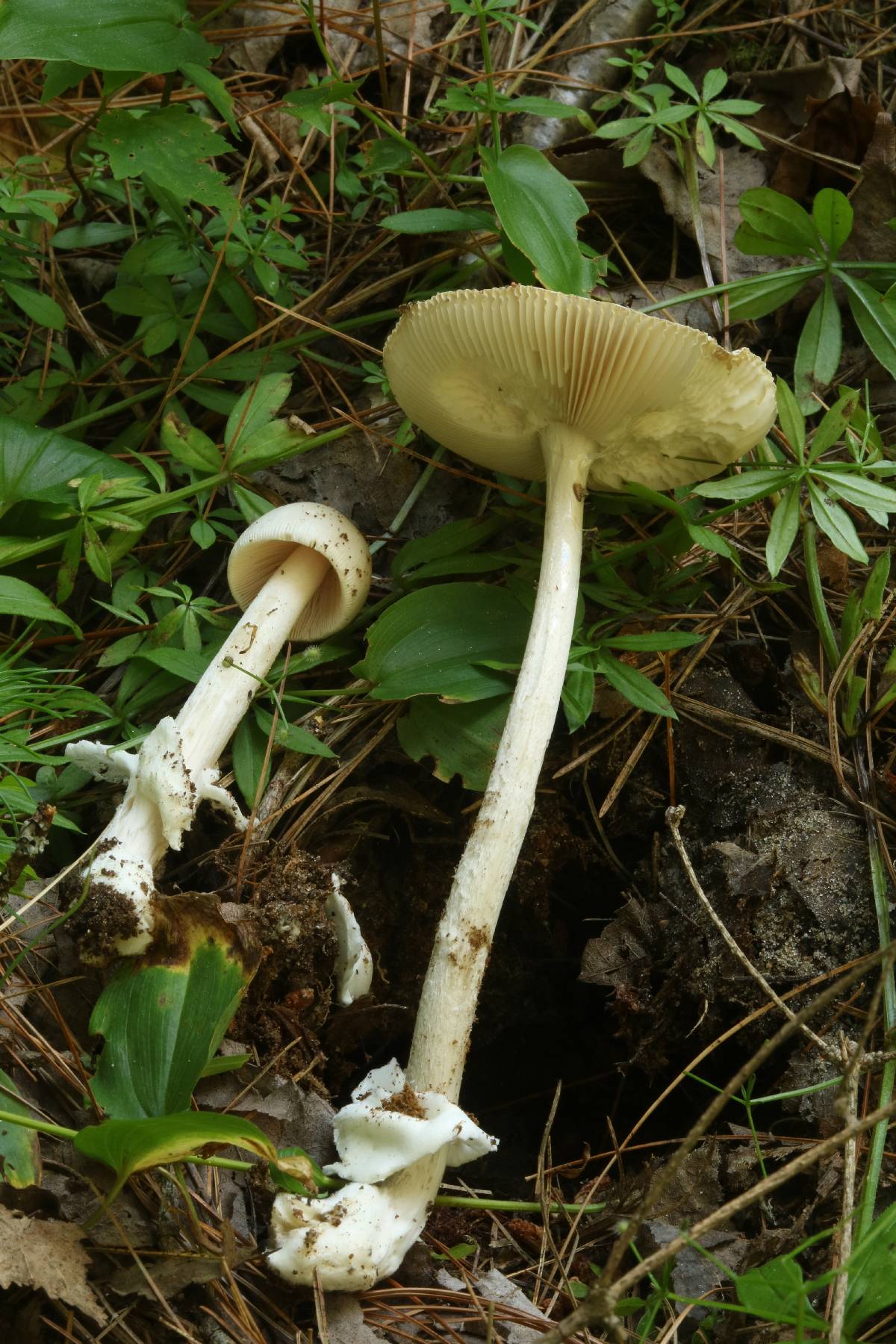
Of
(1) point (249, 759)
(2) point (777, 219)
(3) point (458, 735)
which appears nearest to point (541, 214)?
(2) point (777, 219)

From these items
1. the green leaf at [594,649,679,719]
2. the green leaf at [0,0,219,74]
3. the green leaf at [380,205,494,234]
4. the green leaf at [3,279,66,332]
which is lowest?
the green leaf at [594,649,679,719]

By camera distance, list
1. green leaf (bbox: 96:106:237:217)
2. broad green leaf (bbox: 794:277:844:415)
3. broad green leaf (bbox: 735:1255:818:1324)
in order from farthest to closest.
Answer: broad green leaf (bbox: 794:277:844:415)
green leaf (bbox: 96:106:237:217)
broad green leaf (bbox: 735:1255:818:1324)

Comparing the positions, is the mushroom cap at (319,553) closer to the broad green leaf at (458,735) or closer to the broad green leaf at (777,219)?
the broad green leaf at (458,735)

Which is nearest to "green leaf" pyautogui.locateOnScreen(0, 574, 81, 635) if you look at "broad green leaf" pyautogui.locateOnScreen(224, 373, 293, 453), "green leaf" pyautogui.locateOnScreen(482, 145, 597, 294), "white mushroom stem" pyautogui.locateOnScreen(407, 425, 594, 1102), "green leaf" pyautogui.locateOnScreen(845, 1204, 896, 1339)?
"broad green leaf" pyautogui.locateOnScreen(224, 373, 293, 453)

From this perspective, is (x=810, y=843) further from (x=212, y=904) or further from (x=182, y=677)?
(x=182, y=677)

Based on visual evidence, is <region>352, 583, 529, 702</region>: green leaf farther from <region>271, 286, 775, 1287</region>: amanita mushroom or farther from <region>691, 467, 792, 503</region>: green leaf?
<region>691, 467, 792, 503</region>: green leaf

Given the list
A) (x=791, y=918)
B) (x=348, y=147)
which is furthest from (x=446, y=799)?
(x=348, y=147)
